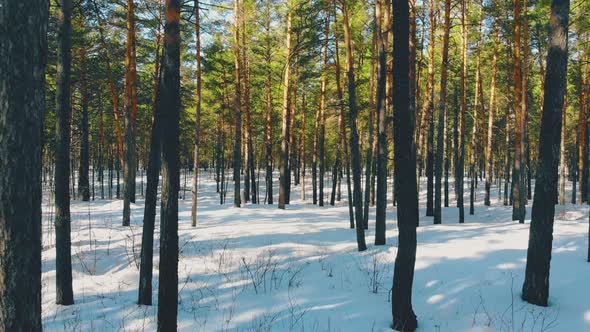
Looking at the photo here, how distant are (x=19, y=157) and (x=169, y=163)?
7.04ft

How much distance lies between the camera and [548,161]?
20.1 ft

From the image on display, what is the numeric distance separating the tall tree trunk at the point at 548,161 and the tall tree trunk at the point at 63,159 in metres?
Answer: 7.89

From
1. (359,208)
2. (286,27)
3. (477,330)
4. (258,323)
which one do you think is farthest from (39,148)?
(286,27)

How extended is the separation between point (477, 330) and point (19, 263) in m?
5.83

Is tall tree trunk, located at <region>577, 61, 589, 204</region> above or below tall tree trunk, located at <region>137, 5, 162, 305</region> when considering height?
above

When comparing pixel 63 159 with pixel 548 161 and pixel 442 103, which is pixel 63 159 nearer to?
pixel 548 161

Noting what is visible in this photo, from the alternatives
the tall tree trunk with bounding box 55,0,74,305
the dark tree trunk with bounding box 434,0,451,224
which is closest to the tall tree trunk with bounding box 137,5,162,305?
the tall tree trunk with bounding box 55,0,74,305

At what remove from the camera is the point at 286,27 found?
816 inches

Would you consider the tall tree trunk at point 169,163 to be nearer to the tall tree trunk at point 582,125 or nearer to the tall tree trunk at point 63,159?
the tall tree trunk at point 63,159

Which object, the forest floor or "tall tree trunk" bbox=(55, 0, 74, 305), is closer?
the forest floor

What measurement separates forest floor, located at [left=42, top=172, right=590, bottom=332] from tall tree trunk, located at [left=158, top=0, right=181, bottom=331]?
27.9 inches

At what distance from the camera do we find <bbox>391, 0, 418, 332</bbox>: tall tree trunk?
17.2ft

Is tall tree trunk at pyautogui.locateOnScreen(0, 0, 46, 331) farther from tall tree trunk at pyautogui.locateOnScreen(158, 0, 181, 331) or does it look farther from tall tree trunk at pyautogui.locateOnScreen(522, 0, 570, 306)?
tall tree trunk at pyautogui.locateOnScreen(522, 0, 570, 306)

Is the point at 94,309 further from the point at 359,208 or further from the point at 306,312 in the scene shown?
the point at 359,208
